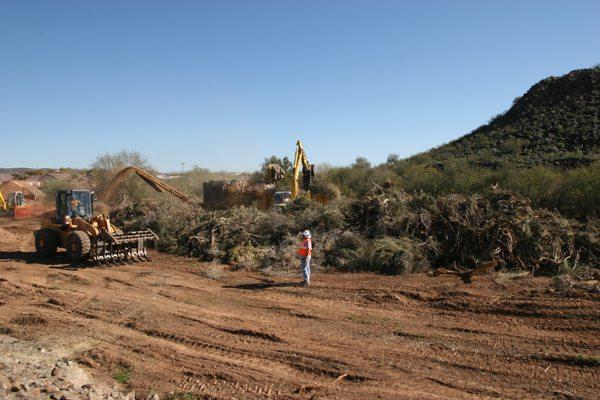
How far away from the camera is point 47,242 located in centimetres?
1586

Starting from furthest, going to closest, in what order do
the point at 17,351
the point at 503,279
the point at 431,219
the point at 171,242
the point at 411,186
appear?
1. the point at 411,186
2. the point at 171,242
3. the point at 431,219
4. the point at 503,279
5. the point at 17,351

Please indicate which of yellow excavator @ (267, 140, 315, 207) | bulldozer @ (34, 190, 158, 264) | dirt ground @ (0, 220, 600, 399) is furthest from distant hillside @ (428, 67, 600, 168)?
bulldozer @ (34, 190, 158, 264)

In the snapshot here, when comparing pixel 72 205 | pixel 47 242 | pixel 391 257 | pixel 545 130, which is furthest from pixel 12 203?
pixel 545 130

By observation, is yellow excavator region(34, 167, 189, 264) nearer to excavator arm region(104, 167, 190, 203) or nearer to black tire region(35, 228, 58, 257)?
black tire region(35, 228, 58, 257)

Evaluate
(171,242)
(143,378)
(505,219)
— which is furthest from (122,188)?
(143,378)

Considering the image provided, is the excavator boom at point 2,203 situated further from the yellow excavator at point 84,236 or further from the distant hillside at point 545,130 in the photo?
the distant hillside at point 545,130

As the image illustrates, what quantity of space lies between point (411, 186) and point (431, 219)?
6.81m

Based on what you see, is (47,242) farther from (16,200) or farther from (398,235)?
(16,200)

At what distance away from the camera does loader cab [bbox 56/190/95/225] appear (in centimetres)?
1570

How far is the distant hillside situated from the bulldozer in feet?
59.1

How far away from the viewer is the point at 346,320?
9.35 metres

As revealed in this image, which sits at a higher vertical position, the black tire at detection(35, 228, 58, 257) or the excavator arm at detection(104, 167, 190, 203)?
the excavator arm at detection(104, 167, 190, 203)

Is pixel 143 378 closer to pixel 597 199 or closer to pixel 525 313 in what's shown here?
pixel 525 313

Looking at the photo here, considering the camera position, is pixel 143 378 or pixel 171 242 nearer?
pixel 143 378
